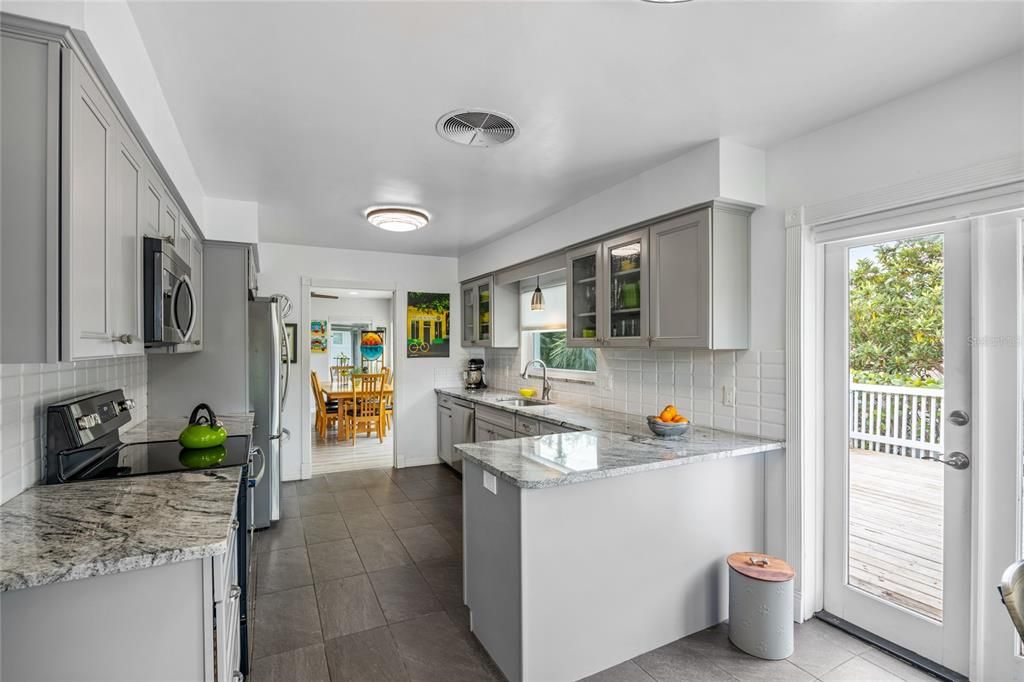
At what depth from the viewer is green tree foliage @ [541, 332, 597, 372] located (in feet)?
14.5

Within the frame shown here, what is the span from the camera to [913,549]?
226cm

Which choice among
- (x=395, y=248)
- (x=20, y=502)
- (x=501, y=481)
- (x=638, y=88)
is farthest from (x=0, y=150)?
(x=395, y=248)

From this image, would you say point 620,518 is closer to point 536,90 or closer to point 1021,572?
point 1021,572

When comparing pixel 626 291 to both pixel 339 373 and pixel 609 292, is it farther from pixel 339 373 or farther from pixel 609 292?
pixel 339 373

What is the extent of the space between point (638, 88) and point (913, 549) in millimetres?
2375

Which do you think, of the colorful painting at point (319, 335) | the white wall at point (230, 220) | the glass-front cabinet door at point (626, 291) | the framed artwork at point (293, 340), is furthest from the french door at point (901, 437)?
the colorful painting at point (319, 335)

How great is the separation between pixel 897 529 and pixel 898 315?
3.24 ft

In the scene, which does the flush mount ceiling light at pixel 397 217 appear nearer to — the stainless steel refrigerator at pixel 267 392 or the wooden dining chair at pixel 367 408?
the stainless steel refrigerator at pixel 267 392

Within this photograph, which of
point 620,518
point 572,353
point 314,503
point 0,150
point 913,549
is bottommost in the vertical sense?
point 314,503

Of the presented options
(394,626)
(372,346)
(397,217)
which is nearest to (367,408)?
(372,346)

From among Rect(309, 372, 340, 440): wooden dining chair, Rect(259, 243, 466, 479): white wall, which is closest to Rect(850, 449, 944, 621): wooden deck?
Rect(259, 243, 466, 479): white wall

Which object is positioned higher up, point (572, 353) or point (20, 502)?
point (572, 353)

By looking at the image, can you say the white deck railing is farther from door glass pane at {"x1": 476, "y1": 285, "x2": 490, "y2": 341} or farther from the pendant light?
door glass pane at {"x1": 476, "y1": 285, "x2": 490, "y2": 341}

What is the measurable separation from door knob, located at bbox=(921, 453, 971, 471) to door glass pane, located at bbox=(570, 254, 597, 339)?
2.01m
